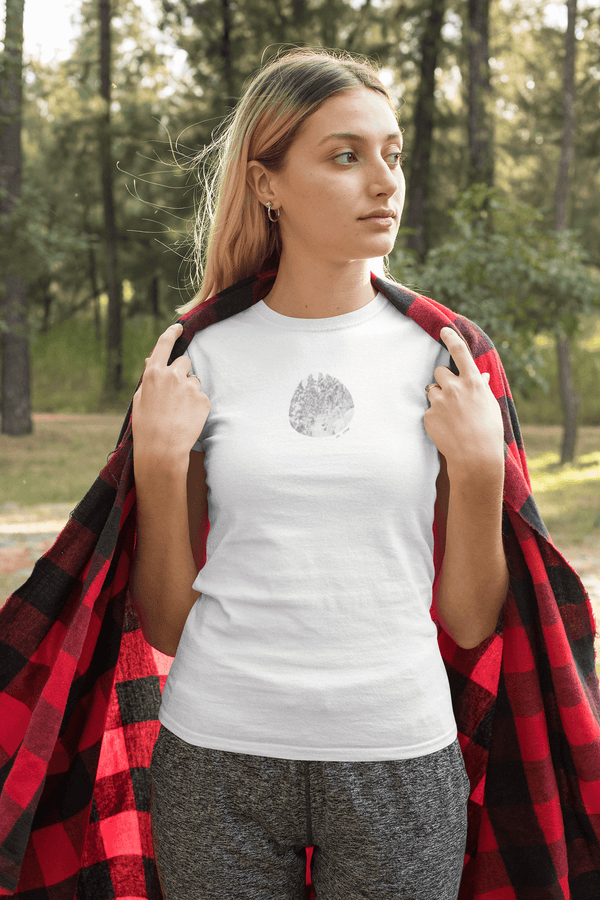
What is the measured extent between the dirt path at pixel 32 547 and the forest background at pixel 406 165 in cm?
250

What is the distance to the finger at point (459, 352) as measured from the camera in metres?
1.60

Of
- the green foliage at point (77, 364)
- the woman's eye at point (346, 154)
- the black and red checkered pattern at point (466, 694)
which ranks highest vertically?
the woman's eye at point (346, 154)

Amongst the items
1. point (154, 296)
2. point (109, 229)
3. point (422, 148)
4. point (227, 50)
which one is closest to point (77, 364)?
point (154, 296)

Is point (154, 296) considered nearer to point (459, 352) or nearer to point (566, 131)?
point (566, 131)

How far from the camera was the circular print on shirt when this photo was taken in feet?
5.00

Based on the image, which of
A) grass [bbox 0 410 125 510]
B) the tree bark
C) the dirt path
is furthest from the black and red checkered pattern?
the tree bark

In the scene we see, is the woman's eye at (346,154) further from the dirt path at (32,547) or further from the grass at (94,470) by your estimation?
the grass at (94,470)

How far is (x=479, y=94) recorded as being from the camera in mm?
10633

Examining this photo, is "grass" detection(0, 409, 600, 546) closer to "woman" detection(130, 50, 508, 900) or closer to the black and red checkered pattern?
the black and red checkered pattern

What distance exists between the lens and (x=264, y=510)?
1.50m

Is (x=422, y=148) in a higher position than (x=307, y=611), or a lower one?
higher

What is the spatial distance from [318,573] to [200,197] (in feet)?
7.45

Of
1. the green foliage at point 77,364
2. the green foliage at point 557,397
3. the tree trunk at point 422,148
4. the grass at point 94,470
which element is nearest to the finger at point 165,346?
the grass at point 94,470

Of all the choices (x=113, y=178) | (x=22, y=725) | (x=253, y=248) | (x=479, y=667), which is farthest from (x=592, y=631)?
(x=113, y=178)
